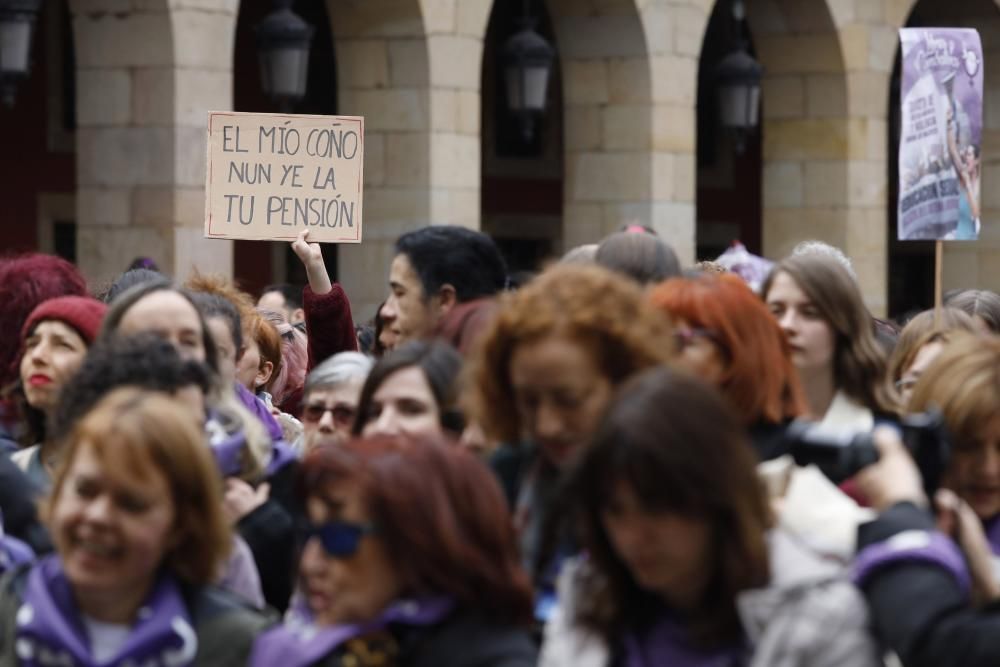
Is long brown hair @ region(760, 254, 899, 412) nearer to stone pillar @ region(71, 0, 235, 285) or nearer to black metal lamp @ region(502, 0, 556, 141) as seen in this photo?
stone pillar @ region(71, 0, 235, 285)

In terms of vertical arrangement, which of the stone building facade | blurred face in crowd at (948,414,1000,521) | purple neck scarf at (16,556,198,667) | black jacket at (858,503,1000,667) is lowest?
purple neck scarf at (16,556,198,667)

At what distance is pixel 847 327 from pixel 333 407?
1196 millimetres

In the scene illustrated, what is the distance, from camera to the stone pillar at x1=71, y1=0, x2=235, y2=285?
44.5 ft

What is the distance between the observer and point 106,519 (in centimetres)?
353

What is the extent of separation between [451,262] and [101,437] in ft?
6.53

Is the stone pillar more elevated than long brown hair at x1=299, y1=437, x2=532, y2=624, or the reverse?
the stone pillar

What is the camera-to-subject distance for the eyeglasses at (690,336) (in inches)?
160

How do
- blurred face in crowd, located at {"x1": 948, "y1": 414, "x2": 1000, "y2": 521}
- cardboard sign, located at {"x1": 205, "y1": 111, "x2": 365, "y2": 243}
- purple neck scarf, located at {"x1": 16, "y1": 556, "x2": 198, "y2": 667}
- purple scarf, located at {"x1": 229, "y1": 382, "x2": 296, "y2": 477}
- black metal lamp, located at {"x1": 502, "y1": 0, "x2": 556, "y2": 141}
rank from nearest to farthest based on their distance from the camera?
purple neck scarf, located at {"x1": 16, "y1": 556, "x2": 198, "y2": 667} → blurred face in crowd, located at {"x1": 948, "y1": 414, "x2": 1000, "y2": 521} → purple scarf, located at {"x1": 229, "y1": 382, "x2": 296, "y2": 477} → cardboard sign, located at {"x1": 205, "y1": 111, "x2": 365, "y2": 243} → black metal lamp, located at {"x1": 502, "y1": 0, "x2": 556, "y2": 141}

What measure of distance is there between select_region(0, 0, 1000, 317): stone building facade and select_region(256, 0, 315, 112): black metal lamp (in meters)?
0.40

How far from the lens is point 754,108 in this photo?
16422mm


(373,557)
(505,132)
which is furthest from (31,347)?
(505,132)

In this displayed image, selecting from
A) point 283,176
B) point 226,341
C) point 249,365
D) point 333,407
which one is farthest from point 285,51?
point 333,407

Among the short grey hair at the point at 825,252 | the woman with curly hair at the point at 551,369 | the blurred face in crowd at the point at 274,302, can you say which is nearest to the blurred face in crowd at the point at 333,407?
the short grey hair at the point at 825,252

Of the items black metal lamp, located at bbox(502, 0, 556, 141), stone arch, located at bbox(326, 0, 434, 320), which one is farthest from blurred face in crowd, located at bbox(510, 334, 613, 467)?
stone arch, located at bbox(326, 0, 434, 320)
